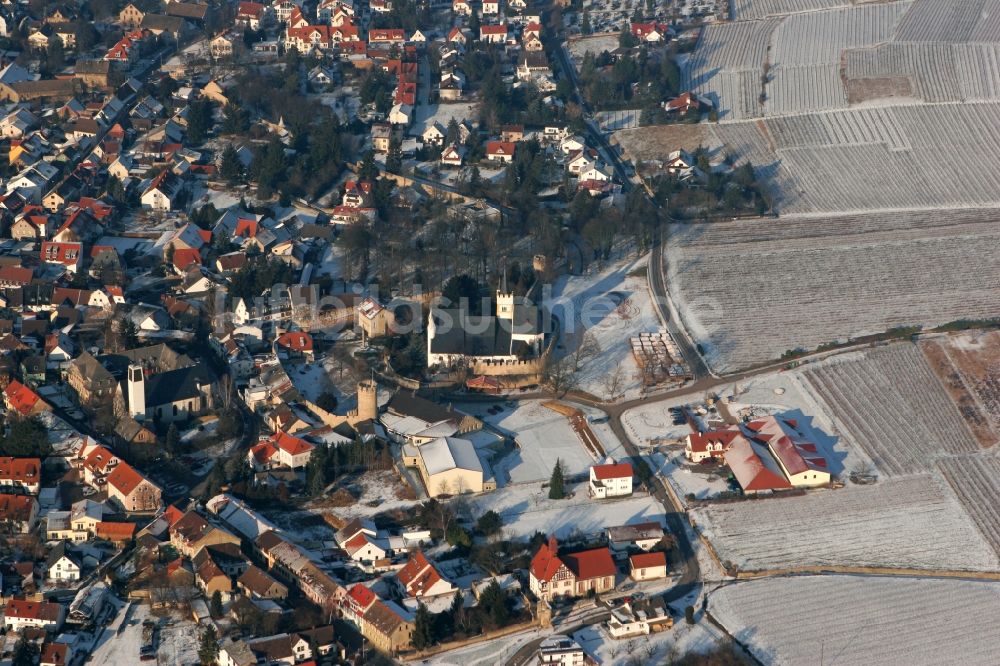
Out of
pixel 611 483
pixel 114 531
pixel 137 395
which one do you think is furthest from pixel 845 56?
pixel 114 531

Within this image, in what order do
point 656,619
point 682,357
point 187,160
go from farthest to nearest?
point 187,160 → point 682,357 → point 656,619

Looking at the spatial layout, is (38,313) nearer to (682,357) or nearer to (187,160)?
(187,160)

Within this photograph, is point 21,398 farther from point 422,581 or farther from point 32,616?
point 422,581

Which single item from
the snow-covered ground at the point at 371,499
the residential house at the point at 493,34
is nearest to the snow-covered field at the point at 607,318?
the snow-covered ground at the point at 371,499

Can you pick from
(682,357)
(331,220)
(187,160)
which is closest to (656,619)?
(682,357)

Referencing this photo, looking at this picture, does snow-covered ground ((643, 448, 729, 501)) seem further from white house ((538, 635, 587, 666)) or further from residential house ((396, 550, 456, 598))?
white house ((538, 635, 587, 666))

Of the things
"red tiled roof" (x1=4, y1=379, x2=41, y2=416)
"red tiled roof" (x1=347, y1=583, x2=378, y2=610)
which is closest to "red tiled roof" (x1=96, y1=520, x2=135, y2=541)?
"red tiled roof" (x1=347, y1=583, x2=378, y2=610)
